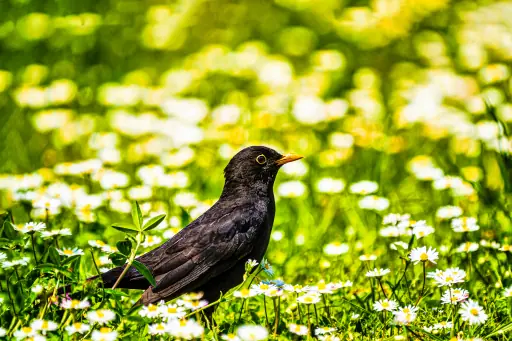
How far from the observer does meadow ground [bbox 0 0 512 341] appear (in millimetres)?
3459

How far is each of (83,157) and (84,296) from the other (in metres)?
3.37

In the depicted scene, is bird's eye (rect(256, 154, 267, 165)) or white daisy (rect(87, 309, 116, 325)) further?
bird's eye (rect(256, 154, 267, 165))

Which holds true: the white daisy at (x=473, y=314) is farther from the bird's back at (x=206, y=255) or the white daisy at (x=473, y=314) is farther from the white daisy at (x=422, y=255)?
the bird's back at (x=206, y=255)

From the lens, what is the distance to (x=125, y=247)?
128 inches

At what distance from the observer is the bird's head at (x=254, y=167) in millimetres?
4242

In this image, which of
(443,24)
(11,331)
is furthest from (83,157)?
(443,24)

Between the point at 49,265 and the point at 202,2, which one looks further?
the point at 202,2

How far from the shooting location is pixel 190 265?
372 centimetres

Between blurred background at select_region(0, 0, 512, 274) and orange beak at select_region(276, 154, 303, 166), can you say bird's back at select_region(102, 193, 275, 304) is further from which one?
blurred background at select_region(0, 0, 512, 274)

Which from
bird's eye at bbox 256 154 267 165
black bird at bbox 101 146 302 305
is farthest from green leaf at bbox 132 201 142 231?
bird's eye at bbox 256 154 267 165

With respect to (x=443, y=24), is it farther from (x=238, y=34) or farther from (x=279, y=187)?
(x=279, y=187)

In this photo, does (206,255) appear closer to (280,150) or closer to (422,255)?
(422,255)

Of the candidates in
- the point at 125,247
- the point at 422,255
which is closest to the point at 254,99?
the point at 422,255

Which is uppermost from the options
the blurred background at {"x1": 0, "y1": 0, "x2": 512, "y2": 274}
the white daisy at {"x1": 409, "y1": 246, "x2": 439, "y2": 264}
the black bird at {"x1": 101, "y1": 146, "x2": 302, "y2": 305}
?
the white daisy at {"x1": 409, "y1": 246, "x2": 439, "y2": 264}
